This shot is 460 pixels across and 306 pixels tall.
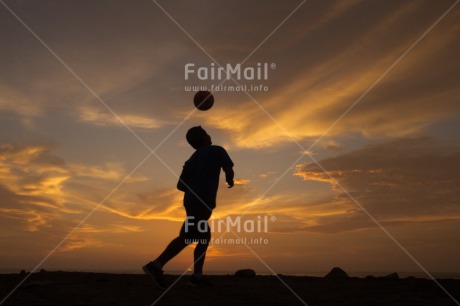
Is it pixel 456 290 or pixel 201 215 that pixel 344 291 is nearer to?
pixel 456 290

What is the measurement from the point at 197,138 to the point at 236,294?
283cm

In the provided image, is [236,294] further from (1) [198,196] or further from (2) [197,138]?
(2) [197,138]

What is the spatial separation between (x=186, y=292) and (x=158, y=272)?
680 mm

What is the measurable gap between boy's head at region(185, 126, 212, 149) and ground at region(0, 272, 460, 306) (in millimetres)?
2282

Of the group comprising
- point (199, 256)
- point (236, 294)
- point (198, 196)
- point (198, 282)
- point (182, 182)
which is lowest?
point (236, 294)

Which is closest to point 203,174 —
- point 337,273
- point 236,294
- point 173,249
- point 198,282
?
point 173,249

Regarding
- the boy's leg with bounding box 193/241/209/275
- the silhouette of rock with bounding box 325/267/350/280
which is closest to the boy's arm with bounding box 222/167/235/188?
the boy's leg with bounding box 193/241/209/275

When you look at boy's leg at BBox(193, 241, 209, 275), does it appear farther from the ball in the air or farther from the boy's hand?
the ball in the air

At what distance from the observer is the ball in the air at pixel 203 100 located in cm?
974

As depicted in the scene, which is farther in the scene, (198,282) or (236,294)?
(198,282)

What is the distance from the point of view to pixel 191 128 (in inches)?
305

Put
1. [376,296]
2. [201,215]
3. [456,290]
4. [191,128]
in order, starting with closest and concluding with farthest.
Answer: [376,296], [456,290], [201,215], [191,128]

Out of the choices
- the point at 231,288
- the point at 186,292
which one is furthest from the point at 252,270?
the point at 186,292

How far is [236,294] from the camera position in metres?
5.88
